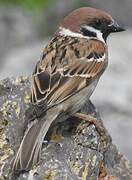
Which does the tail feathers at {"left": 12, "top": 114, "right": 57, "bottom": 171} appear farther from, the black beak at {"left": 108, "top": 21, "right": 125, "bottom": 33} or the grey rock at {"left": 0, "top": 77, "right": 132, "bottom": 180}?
the black beak at {"left": 108, "top": 21, "right": 125, "bottom": 33}

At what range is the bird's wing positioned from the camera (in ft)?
22.0

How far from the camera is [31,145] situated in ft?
20.6

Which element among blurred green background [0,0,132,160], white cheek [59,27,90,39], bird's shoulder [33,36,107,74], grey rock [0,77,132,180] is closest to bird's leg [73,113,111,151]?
grey rock [0,77,132,180]

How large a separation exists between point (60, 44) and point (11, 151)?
133cm

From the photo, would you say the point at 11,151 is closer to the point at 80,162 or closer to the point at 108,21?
the point at 80,162

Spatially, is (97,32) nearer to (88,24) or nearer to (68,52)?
(88,24)

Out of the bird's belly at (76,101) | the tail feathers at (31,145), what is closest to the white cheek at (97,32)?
the bird's belly at (76,101)

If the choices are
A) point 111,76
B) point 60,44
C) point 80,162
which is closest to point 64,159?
point 80,162

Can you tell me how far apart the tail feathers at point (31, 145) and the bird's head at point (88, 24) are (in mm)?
1155

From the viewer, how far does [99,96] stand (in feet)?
33.1

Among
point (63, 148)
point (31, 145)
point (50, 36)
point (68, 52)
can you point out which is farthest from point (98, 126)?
point (50, 36)

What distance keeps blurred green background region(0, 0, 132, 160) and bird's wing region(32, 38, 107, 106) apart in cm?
186

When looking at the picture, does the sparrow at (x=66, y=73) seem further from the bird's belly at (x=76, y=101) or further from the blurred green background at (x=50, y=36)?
the blurred green background at (x=50, y=36)

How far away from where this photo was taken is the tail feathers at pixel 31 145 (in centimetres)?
610
